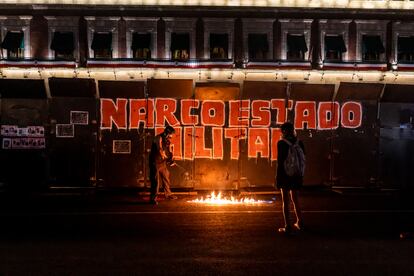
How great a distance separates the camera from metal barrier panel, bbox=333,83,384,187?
19.7m

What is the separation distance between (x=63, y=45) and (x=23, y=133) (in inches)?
151

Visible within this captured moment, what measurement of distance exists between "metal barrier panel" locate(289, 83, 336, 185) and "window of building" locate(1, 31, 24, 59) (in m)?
10.3

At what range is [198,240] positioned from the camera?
9633 millimetres

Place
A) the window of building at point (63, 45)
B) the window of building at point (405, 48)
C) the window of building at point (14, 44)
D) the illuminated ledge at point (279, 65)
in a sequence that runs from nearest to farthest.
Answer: the window of building at point (14, 44)
the window of building at point (63, 45)
the illuminated ledge at point (279, 65)
the window of building at point (405, 48)

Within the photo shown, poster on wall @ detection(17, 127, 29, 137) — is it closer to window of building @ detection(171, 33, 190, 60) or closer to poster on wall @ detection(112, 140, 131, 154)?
poster on wall @ detection(112, 140, 131, 154)

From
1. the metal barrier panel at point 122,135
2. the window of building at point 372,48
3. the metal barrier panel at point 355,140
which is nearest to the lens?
the metal barrier panel at point 122,135

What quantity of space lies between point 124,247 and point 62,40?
13.6 meters

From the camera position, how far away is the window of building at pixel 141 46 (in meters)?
21.0

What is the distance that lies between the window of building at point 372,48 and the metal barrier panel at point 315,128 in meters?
3.12

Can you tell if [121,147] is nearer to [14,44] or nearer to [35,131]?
[35,131]

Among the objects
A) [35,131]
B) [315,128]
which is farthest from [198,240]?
[35,131]

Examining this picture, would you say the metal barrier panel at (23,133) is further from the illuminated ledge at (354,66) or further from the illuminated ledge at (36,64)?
the illuminated ledge at (354,66)

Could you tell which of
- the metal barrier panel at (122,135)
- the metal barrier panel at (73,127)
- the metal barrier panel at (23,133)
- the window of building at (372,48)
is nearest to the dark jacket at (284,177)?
the metal barrier panel at (122,135)

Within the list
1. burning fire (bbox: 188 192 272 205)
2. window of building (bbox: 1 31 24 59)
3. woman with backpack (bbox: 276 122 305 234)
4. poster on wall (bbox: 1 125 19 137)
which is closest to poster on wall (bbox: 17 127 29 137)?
poster on wall (bbox: 1 125 19 137)
